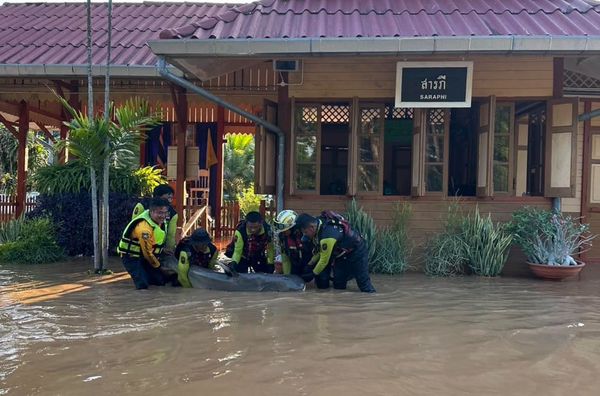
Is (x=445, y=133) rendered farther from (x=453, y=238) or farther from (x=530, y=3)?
(x=530, y=3)

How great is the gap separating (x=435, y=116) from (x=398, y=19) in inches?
68.8

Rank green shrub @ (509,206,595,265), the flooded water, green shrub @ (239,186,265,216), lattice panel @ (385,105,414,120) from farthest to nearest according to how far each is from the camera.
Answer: green shrub @ (239,186,265,216)
lattice panel @ (385,105,414,120)
green shrub @ (509,206,595,265)
the flooded water

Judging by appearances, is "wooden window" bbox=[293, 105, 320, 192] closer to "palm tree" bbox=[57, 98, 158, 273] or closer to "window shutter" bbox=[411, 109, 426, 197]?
"window shutter" bbox=[411, 109, 426, 197]

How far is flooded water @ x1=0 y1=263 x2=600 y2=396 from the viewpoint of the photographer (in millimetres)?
3650

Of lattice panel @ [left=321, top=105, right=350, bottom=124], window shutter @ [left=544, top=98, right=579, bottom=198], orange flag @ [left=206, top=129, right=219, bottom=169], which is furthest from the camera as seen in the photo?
orange flag @ [left=206, top=129, right=219, bottom=169]

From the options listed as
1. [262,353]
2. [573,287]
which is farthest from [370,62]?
[262,353]

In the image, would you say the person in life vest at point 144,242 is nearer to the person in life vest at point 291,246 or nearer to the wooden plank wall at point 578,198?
the person in life vest at point 291,246

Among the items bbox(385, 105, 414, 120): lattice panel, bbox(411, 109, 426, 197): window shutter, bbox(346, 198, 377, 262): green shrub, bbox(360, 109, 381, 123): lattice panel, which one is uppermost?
bbox(385, 105, 414, 120): lattice panel

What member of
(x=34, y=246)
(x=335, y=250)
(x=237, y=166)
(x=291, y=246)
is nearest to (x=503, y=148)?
(x=335, y=250)

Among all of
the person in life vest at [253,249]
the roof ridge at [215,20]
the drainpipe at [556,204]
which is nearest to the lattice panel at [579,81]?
the drainpipe at [556,204]

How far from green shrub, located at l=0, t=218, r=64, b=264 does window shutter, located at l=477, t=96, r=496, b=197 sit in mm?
6560

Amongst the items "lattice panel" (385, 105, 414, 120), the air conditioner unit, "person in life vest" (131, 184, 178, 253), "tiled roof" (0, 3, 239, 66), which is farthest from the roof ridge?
"lattice panel" (385, 105, 414, 120)

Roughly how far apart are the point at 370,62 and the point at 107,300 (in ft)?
16.9

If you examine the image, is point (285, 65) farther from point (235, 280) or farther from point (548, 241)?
point (548, 241)
